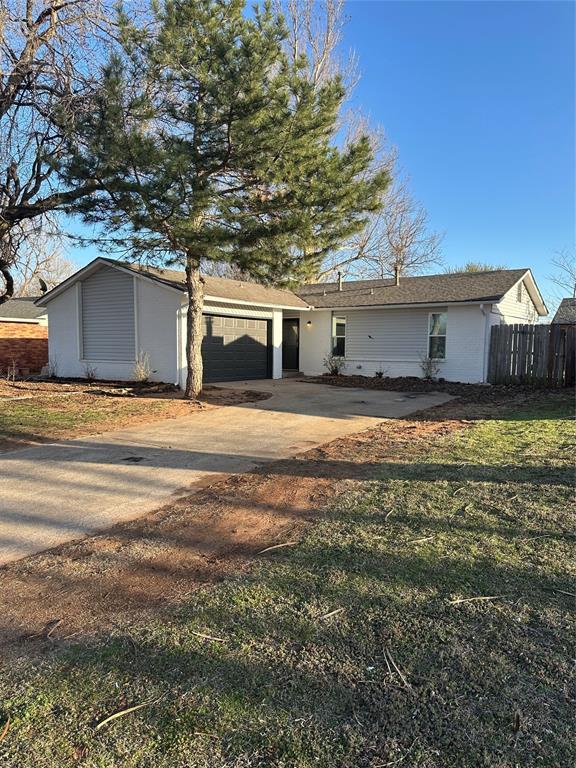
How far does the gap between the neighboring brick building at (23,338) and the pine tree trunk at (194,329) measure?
13.2m

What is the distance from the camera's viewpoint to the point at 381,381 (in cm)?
1730

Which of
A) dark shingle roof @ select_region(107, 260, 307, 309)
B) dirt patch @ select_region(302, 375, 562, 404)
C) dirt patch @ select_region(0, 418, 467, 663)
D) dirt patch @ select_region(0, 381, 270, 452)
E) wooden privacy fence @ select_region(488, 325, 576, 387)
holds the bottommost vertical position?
dirt patch @ select_region(0, 418, 467, 663)

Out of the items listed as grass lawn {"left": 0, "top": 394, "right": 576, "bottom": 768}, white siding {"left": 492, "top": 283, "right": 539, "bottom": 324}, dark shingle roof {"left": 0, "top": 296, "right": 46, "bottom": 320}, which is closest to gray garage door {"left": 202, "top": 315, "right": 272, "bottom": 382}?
white siding {"left": 492, "top": 283, "right": 539, "bottom": 324}

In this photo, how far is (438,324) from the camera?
17.2 metres

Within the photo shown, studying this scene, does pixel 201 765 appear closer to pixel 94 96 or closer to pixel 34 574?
pixel 34 574

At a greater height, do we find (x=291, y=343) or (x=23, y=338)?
(x=23, y=338)

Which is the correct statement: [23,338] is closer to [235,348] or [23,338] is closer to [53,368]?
[53,368]

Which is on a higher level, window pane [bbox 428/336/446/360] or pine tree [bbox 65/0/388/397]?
pine tree [bbox 65/0/388/397]

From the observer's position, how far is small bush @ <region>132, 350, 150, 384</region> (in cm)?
1486

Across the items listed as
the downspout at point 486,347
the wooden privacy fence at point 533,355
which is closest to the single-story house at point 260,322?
the downspout at point 486,347

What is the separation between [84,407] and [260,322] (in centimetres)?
828

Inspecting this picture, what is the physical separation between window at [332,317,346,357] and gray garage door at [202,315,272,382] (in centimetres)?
290

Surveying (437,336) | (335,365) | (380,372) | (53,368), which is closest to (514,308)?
(437,336)

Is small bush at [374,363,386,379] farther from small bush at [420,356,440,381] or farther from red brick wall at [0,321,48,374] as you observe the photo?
red brick wall at [0,321,48,374]
